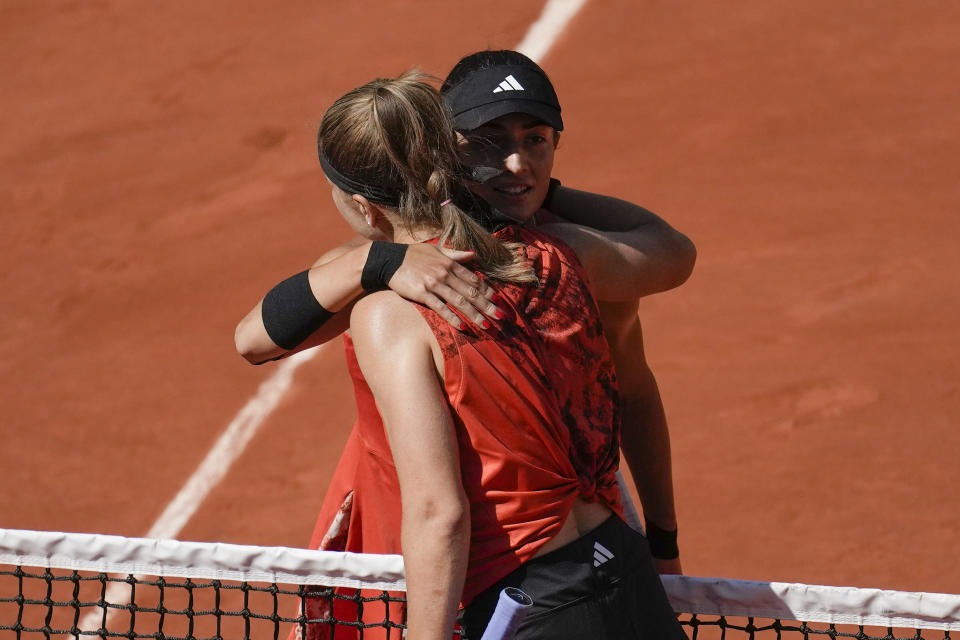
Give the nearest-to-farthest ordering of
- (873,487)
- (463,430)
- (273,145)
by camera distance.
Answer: (463,430)
(873,487)
(273,145)

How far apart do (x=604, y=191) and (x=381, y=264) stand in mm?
6873

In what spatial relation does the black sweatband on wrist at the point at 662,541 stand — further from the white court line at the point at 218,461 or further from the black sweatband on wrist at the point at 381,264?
the white court line at the point at 218,461

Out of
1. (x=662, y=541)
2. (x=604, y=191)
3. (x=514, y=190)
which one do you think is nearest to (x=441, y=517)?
(x=514, y=190)

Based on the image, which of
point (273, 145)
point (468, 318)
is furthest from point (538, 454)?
point (273, 145)

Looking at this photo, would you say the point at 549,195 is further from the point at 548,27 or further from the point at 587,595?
the point at 548,27

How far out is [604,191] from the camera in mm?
9438

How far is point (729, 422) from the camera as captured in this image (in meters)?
7.19

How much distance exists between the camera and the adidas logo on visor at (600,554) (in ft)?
8.71

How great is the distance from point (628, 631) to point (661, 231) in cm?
126

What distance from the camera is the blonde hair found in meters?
2.66

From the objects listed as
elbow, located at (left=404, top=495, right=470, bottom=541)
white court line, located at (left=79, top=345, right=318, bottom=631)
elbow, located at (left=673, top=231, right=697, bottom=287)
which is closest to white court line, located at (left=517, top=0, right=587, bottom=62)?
white court line, located at (left=79, top=345, right=318, bottom=631)

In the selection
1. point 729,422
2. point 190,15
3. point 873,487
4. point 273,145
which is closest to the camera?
point 873,487

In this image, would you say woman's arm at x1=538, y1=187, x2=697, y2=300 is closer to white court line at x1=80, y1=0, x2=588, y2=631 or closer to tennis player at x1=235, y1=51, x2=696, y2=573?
tennis player at x1=235, y1=51, x2=696, y2=573

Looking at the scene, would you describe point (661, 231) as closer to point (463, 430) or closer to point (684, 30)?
point (463, 430)
